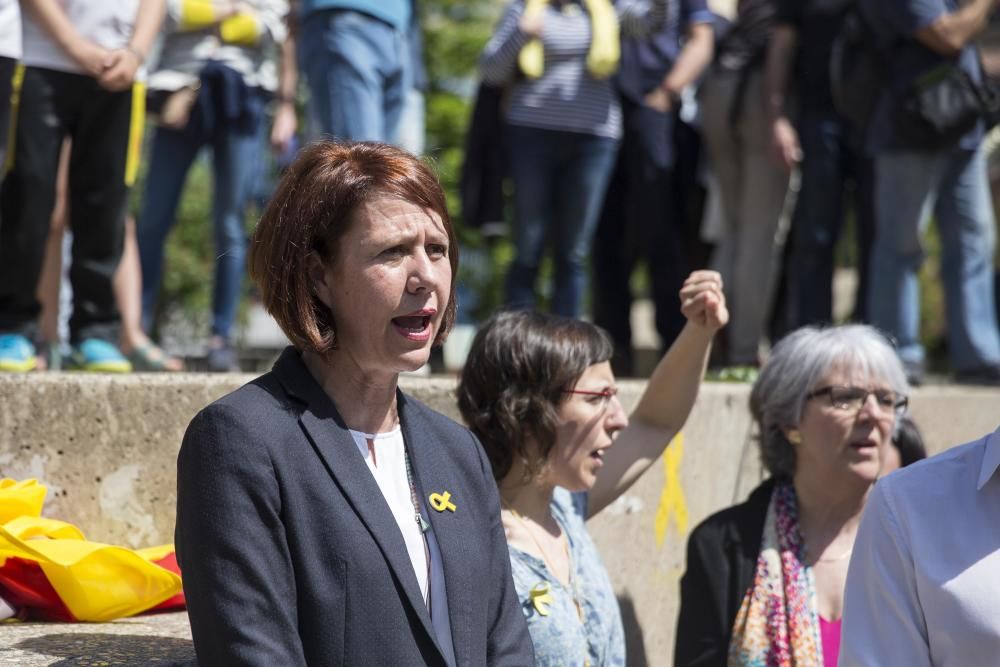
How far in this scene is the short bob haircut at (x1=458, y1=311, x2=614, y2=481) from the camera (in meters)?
3.52

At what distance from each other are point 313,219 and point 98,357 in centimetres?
228

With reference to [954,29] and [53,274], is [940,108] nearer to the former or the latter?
[954,29]

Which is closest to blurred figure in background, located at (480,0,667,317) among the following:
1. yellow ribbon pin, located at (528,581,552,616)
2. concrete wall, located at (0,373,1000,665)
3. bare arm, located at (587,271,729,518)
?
concrete wall, located at (0,373,1000,665)

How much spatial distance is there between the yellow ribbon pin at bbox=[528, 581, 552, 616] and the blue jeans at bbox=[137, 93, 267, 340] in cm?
267

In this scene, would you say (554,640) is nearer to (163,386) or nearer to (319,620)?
(319,620)

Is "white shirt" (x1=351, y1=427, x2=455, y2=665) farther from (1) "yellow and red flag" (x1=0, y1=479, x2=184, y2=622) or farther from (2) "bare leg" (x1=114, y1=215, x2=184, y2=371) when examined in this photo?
(2) "bare leg" (x1=114, y1=215, x2=184, y2=371)

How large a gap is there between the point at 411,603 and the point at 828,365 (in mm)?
1959

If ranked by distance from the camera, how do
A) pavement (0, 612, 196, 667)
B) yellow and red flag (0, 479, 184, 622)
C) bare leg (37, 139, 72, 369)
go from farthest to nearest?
bare leg (37, 139, 72, 369) → yellow and red flag (0, 479, 184, 622) → pavement (0, 612, 196, 667)

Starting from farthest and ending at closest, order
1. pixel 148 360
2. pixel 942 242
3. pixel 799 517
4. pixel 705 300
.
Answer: pixel 942 242
pixel 148 360
pixel 799 517
pixel 705 300

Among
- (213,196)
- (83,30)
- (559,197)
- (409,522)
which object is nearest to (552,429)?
(409,522)

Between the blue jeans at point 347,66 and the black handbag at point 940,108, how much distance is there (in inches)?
83.0

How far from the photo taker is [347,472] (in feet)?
8.27

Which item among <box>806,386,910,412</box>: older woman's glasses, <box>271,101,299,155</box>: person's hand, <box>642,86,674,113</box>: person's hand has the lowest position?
<box>806,386,910,412</box>: older woman's glasses

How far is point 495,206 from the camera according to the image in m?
6.72
